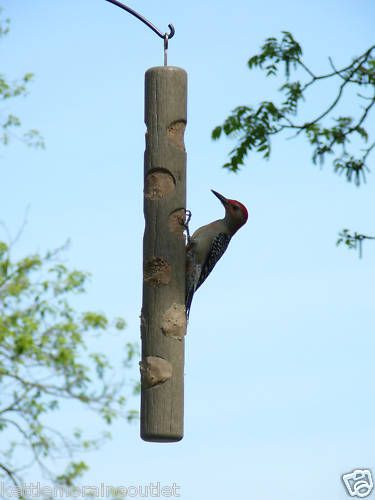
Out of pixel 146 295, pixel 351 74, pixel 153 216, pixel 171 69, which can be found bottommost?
pixel 146 295

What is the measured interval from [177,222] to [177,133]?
0.53 m

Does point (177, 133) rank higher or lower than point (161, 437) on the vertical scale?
higher

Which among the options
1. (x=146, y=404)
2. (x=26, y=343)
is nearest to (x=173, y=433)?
(x=146, y=404)

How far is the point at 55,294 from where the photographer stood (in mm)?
12320

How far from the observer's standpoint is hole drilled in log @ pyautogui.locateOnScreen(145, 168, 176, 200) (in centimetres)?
590

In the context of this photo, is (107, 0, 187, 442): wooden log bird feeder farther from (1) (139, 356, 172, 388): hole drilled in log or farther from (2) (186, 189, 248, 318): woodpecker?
(2) (186, 189, 248, 318): woodpecker

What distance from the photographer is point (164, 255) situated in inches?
227

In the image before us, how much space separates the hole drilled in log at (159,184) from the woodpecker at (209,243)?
1.43ft

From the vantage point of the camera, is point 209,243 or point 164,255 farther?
point 209,243

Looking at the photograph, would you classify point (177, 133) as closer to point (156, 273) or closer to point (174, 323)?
point (156, 273)

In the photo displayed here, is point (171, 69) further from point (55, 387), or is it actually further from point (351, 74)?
point (55, 387)

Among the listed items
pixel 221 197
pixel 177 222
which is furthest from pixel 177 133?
pixel 221 197

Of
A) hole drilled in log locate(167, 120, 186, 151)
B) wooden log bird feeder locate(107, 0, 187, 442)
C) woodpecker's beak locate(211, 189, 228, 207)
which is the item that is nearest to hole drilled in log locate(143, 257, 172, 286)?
wooden log bird feeder locate(107, 0, 187, 442)

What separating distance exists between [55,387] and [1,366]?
67 centimetres
